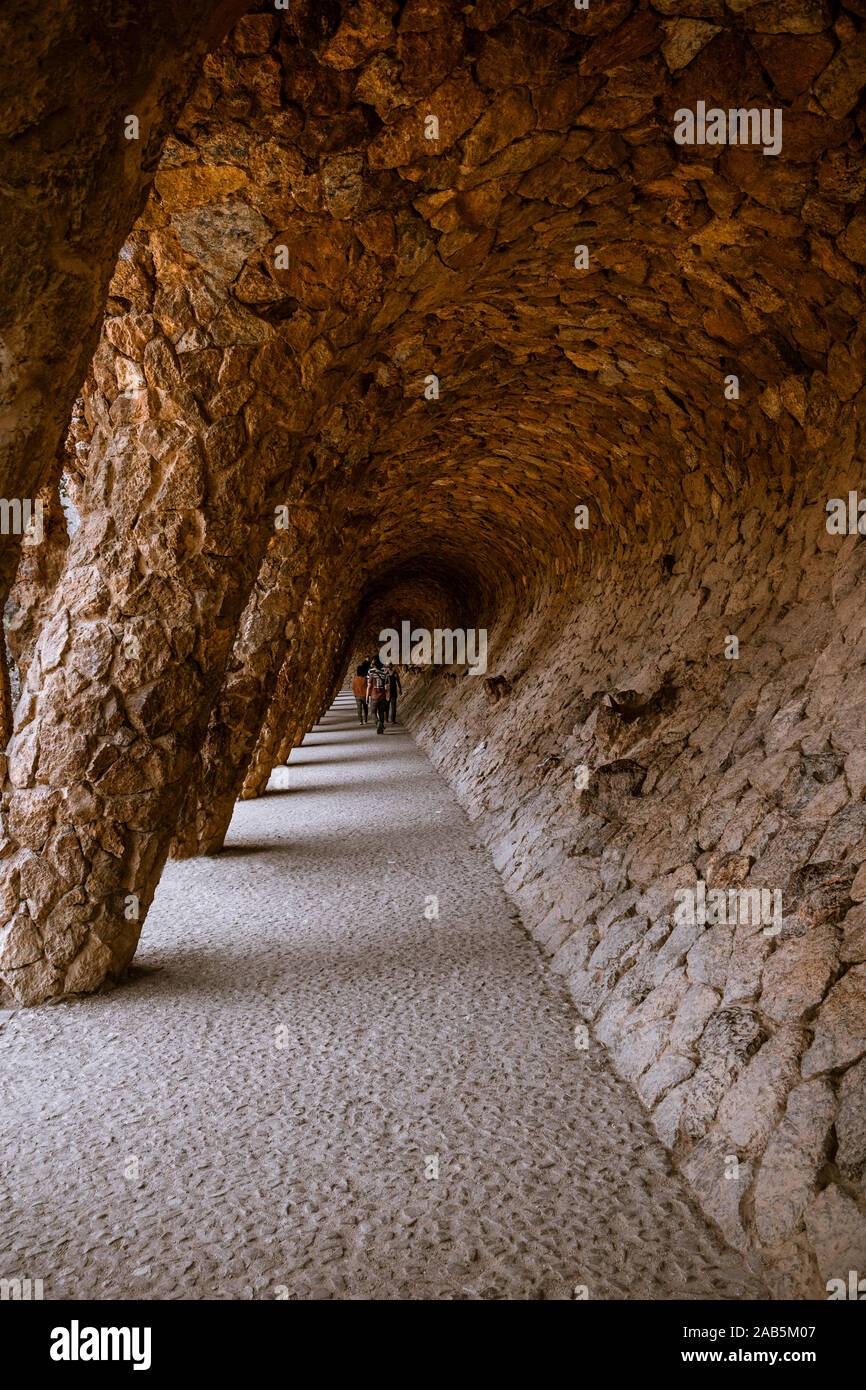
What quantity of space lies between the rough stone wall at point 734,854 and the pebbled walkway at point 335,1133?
0.21 meters

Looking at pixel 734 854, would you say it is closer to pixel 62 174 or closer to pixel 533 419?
pixel 62 174

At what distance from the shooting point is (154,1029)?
4047 mm

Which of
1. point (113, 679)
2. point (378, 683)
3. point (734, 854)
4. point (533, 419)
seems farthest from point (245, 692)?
point (378, 683)

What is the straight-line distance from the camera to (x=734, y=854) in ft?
12.6

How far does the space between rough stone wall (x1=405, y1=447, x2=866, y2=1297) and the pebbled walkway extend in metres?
0.21

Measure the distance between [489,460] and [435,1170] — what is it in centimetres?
682

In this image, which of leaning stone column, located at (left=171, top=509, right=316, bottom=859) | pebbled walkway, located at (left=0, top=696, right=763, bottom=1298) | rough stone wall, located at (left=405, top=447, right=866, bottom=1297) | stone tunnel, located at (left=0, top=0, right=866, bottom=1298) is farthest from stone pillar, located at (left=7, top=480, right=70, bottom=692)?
rough stone wall, located at (left=405, top=447, right=866, bottom=1297)

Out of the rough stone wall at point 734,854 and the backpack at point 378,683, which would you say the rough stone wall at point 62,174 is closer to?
the rough stone wall at point 734,854

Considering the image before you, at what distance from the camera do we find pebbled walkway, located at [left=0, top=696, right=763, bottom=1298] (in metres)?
2.40

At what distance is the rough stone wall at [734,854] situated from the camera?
2529 mm

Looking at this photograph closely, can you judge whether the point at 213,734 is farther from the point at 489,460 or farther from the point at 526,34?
the point at 526,34

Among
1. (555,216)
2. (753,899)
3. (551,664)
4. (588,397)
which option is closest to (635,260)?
(555,216)

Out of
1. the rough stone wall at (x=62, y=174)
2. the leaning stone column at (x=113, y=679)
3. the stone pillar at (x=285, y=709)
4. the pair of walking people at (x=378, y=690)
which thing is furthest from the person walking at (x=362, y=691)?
the rough stone wall at (x=62, y=174)

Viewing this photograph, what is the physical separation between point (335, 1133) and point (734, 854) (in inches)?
78.9
